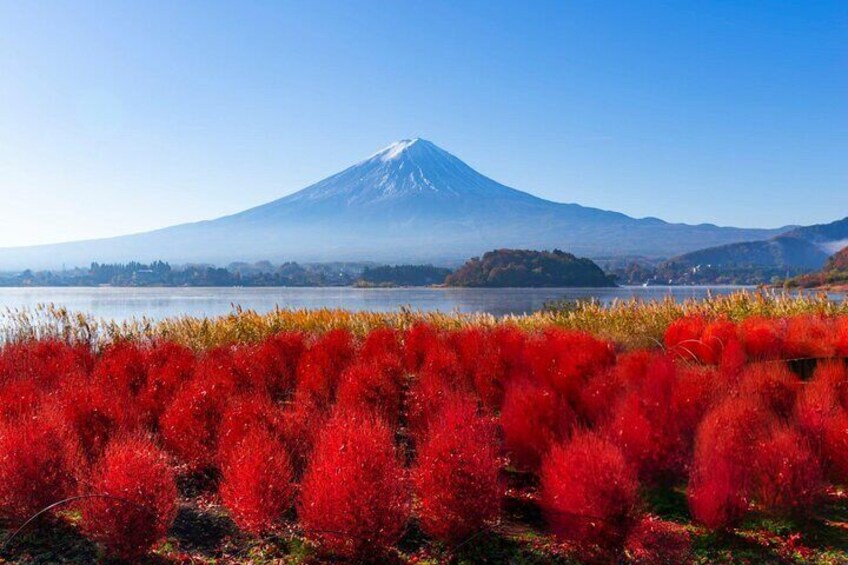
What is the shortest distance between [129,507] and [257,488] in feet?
2.89

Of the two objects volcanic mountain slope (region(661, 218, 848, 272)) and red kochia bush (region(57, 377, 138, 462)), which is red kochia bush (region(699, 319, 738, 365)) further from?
volcanic mountain slope (region(661, 218, 848, 272))

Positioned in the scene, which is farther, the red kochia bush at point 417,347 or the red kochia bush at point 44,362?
the red kochia bush at point 417,347

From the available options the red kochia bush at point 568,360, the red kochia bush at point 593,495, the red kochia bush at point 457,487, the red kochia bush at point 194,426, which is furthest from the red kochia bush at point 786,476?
the red kochia bush at point 194,426

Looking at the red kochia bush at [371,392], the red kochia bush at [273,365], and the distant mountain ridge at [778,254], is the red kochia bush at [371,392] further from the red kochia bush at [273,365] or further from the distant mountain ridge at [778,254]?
the distant mountain ridge at [778,254]

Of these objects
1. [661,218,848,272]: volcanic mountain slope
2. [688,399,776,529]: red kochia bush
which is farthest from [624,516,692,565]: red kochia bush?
[661,218,848,272]: volcanic mountain slope

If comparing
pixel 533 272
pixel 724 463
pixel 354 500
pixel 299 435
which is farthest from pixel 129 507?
pixel 533 272

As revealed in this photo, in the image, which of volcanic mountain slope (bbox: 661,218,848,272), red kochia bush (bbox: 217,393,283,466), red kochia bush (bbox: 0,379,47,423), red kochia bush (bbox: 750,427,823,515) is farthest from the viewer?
volcanic mountain slope (bbox: 661,218,848,272)

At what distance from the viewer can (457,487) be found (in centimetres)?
547

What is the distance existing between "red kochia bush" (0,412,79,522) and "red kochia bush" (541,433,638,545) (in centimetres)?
386

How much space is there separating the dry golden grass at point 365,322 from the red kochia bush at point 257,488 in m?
8.64

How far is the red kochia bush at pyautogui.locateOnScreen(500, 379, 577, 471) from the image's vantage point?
719 centimetres

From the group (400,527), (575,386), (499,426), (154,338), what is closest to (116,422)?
(400,527)

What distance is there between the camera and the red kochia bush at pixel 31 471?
5.71 meters

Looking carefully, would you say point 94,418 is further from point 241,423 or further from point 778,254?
point 778,254
